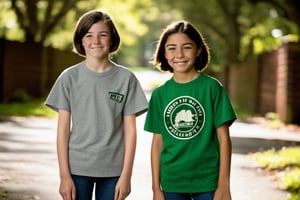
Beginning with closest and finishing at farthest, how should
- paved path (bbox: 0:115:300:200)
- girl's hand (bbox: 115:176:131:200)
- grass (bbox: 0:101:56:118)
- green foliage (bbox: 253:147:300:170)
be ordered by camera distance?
1. girl's hand (bbox: 115:176:131:200)
2. paved path (bbox: 0:115:300:200)
3. green foliage (bbox: 253:147:300:170)
4. grass (bbox: 0:101:56:118)

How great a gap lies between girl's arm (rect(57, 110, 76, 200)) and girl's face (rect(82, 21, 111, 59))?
14.4 inches

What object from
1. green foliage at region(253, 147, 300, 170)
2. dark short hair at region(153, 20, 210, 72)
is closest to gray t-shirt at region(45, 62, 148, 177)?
dark short hair at region(153, 20, 210, 72)

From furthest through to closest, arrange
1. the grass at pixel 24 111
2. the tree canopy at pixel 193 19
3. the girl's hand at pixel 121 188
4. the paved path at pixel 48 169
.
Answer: the tree canopy at pixel 193 19 < the grass at pixel 24 111 < the paved path at pixel 48 169 < the girl's hand at pixel 121 188

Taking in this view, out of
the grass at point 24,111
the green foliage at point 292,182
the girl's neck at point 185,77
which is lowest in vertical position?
the grass at point 24,111

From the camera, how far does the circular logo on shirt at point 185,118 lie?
348cm

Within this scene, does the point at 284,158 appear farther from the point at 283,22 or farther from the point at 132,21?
the point at 132,21

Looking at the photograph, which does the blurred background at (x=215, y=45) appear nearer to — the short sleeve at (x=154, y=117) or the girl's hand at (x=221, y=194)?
the short sleeve at (x=154, y=117)

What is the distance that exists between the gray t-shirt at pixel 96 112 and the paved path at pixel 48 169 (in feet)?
9.79

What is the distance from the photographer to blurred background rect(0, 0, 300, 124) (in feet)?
59.2

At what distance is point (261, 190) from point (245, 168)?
1.79m

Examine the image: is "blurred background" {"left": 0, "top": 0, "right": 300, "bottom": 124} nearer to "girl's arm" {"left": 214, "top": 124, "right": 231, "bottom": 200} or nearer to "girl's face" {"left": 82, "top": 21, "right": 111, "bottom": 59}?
"girl's face" {"left": 82, "top": 21, "right": 111, "bottom": 59}

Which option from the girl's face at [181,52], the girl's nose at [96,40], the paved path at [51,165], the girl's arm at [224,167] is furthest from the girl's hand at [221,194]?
the paved path at [51,165]

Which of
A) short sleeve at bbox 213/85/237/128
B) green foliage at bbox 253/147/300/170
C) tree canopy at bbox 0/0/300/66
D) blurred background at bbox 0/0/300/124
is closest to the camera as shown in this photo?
short sleeve at bbox 213/85/237/128

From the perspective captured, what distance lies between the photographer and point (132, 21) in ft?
127
